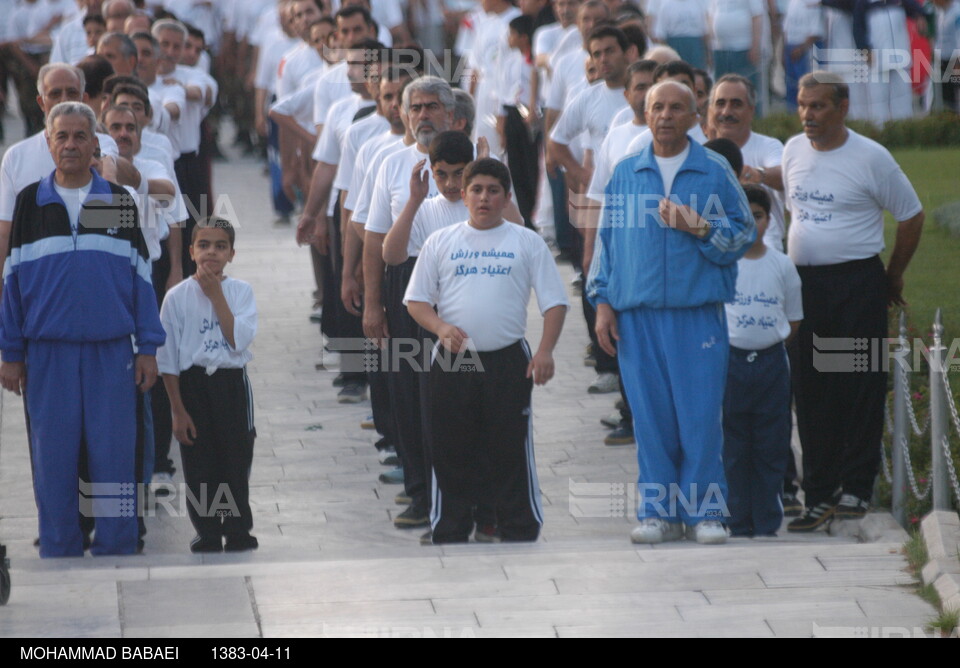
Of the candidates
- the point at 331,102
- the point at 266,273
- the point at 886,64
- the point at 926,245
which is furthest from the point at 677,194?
the point at 886,64

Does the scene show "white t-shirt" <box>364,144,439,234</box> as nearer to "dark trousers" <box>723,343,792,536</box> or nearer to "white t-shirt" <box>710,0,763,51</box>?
"dark trousers" <box>723,343,792,536</box>

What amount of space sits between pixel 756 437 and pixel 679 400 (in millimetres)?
859

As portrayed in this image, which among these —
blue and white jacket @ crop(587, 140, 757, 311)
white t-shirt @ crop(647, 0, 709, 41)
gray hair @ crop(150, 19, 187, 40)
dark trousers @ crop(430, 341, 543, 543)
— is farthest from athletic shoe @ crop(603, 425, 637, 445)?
white t-shirt @ crop(647, 0, 709, 41)

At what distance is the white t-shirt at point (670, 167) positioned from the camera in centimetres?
720

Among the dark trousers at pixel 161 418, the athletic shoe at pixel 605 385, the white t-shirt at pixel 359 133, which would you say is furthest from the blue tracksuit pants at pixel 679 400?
the athletic shoe at pixel 605 385

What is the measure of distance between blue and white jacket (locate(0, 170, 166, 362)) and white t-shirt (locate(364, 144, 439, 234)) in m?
1.20

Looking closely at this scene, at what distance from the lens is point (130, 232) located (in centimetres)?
740

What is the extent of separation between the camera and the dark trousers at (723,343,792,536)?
25.8ft

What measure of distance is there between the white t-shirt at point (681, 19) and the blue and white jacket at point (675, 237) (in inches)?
346

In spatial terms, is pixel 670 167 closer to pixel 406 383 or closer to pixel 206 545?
pixel 406 383

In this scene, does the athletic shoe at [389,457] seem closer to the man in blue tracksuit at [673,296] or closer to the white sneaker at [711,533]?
the man in blue tracksuit at [673,296]

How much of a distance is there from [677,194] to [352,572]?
2097mm

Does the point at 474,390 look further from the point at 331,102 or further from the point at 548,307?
the point at 331,102

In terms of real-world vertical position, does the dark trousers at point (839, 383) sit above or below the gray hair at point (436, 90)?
below
